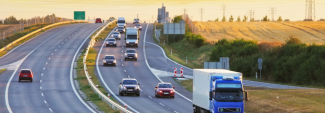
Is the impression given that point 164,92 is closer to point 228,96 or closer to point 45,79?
point 228,96

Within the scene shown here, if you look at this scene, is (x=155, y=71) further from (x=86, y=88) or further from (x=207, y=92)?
(x=207, y=92)

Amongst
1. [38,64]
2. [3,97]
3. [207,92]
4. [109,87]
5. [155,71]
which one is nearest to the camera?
[207,92]

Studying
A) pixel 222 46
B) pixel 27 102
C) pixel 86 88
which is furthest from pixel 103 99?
pixel 222 46

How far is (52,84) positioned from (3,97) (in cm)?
875

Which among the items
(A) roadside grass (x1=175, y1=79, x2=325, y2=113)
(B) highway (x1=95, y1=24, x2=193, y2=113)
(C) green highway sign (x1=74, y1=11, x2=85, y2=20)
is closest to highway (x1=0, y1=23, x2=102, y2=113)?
(B) highway (x1=95, y1=24, x2=193, y2=113)

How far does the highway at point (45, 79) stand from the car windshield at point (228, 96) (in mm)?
10718

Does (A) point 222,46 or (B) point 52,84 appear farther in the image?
(A) point 222,46

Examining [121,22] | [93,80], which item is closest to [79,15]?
[121,22]

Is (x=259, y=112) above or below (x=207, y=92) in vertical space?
below

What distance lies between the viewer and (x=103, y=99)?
33781 millimetres

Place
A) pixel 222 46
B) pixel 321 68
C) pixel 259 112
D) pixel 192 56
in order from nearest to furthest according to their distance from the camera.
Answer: pixel 259 112, pixel 321 68, pixel 222 46, pixel 192 56

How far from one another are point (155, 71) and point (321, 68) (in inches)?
760

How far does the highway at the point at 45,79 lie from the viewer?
32.2 m

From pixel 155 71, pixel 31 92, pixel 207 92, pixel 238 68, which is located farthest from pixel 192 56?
pixel 207 92
